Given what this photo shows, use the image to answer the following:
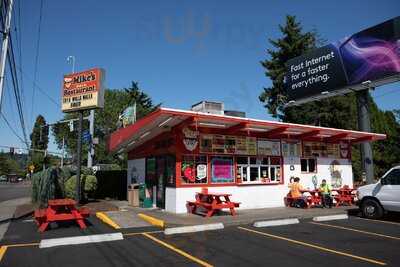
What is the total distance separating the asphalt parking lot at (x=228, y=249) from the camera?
769 centimetres

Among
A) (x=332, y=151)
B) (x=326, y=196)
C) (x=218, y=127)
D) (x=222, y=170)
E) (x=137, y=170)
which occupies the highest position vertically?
(x=218, y=127)

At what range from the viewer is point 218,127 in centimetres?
1598

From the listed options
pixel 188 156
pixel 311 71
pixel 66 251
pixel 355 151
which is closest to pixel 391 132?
pixel 355 151

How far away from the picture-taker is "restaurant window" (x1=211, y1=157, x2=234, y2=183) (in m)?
16.0

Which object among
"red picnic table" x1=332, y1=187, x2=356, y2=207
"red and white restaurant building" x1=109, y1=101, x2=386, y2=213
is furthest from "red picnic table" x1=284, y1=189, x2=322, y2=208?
"red picnic table" x1=332, y1=187, x2=356, y2=207

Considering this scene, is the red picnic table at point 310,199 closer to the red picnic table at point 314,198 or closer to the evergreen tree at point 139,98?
the red picnic table at point 314,198

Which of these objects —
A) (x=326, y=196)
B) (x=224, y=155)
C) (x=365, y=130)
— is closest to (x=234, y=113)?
(x=224, y=155)

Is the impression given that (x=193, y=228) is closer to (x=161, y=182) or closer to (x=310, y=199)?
(x=161, y=182)

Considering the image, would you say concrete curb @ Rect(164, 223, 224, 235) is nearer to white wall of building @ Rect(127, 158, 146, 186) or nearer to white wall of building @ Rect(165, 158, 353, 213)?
white wall of building @ Rect(165, 158, 353, 213)

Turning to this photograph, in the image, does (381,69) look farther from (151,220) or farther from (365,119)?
(151,220)

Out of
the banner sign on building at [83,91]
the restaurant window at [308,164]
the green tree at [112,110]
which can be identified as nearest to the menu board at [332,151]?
the restaurant window at [308,164]

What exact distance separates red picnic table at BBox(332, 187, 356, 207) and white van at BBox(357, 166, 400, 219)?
3493 millimetres

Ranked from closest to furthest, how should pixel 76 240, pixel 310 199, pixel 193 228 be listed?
1. pixel 76 240
2. pixel 193 228
3. pixel 310 199

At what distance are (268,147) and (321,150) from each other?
372cm
